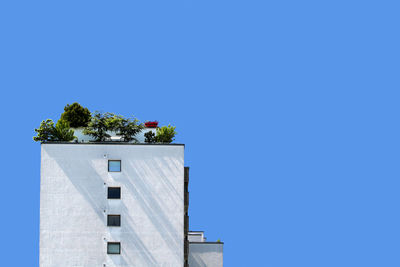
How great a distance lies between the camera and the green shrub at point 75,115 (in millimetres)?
49344

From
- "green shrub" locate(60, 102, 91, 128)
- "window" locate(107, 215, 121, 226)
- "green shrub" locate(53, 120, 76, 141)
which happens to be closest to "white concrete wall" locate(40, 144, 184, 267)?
"window" locate(107, 215, 121, 226)

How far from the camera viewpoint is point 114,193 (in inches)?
1741

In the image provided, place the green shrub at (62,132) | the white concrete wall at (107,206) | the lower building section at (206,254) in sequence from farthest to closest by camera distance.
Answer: the lower building section at (206,254) → the green shrub at (62,132) → the white concrete wall at (107,206)

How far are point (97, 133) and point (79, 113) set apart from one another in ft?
12.0

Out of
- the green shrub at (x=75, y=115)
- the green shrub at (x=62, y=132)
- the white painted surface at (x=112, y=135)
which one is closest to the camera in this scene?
the green shrub at (x=62, y=132)

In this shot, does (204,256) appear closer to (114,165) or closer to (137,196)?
(137,196)

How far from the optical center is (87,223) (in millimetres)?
43844

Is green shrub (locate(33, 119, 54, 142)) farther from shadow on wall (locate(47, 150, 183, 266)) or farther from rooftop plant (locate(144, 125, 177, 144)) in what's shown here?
rooftop plant (locate(144, 125, 177, 144))

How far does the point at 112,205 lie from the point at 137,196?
1962 mm

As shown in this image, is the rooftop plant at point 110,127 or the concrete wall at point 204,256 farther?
the concrete wall at point 204,256

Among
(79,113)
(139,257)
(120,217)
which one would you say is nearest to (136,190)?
(120,217)

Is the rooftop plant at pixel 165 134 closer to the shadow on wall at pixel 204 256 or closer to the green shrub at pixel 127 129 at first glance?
the green shrub at pixel 127 129

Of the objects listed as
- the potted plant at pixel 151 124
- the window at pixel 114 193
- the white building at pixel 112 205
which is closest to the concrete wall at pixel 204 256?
the white building at pixel 112 205

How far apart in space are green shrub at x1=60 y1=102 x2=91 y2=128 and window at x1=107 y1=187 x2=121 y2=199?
25.4 feet
